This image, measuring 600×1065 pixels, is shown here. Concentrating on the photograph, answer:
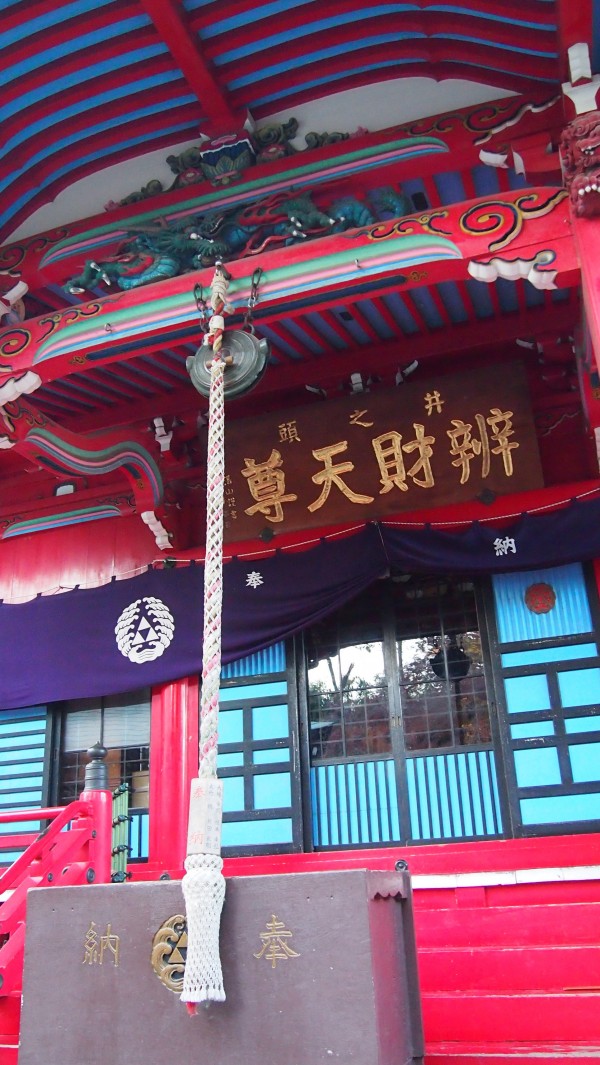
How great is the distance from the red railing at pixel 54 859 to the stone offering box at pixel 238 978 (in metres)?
1.29

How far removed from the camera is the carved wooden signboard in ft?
17.3

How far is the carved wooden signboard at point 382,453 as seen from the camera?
5.26 metres

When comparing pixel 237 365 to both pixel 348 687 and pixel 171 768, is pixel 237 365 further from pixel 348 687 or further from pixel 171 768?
pixel 171 768

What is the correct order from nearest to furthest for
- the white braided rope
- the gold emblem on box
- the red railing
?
the gold emblem on box, the white braided rope, the red railing

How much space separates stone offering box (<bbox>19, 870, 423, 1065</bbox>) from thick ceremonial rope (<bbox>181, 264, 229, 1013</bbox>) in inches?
3.8

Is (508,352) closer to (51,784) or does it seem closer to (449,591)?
(449,591)

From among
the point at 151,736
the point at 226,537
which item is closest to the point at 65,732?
the point at 151,736

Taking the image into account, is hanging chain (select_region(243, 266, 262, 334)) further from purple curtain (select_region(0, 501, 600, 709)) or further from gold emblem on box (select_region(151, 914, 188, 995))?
gold emblem on box (select_region(151, 914, 188, 995))

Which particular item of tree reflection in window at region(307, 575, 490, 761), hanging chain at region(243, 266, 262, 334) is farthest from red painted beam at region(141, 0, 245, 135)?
tree reflection in window at region(307, 575, 490, 761)

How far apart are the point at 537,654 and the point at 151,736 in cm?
268

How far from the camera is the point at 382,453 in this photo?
551 cm

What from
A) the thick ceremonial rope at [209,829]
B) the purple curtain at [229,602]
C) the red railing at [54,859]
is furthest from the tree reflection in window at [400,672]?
the thick ceremonial rope at [209,829]

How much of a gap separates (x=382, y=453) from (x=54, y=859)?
10.1 ft

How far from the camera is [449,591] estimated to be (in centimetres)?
559
